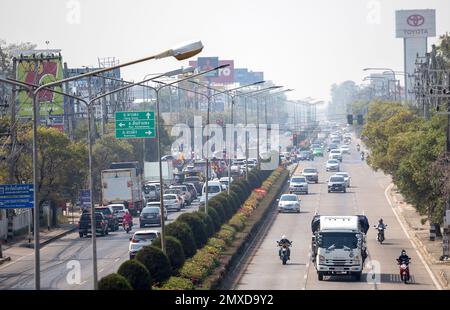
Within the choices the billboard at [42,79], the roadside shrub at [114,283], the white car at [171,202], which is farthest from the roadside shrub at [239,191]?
the roadside shrub at [114,283]

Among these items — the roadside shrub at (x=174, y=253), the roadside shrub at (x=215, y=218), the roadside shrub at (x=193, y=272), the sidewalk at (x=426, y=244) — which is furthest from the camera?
the roadside shrub at (x=215, y=218)

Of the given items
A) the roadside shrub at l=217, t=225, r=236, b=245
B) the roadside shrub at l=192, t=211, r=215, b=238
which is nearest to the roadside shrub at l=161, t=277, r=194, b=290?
the roadside shrub at l=192, t=211, r=215, b=238

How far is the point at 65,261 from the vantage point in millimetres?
50688

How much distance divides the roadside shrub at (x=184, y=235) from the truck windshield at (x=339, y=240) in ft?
15.0

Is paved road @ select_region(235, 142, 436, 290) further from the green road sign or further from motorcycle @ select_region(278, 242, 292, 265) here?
the green road sign

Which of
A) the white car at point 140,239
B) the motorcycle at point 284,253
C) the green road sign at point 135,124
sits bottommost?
the motorcycle at point 284,253

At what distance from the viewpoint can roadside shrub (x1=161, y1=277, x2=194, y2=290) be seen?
33.6m

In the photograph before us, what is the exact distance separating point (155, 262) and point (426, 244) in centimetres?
2291

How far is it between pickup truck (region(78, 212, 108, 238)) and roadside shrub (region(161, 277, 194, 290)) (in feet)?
88.4

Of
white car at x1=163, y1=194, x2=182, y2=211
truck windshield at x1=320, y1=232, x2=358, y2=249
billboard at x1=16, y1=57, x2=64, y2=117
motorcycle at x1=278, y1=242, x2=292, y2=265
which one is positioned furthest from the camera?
billboard at x1=16, y1=57, x2=64, y2=117

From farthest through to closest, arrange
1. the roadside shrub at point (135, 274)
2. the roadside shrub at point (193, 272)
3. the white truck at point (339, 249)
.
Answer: the white truck at point (339, 249)
the roadside shrub at point (193, 272)
the roadside shrub at point (135, 274)

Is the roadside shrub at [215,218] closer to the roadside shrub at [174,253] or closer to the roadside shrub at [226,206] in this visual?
the roadside shrub at [226,206]

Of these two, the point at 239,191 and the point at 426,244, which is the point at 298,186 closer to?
the point at 239,191

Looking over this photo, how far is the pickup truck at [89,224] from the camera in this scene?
203 feet
